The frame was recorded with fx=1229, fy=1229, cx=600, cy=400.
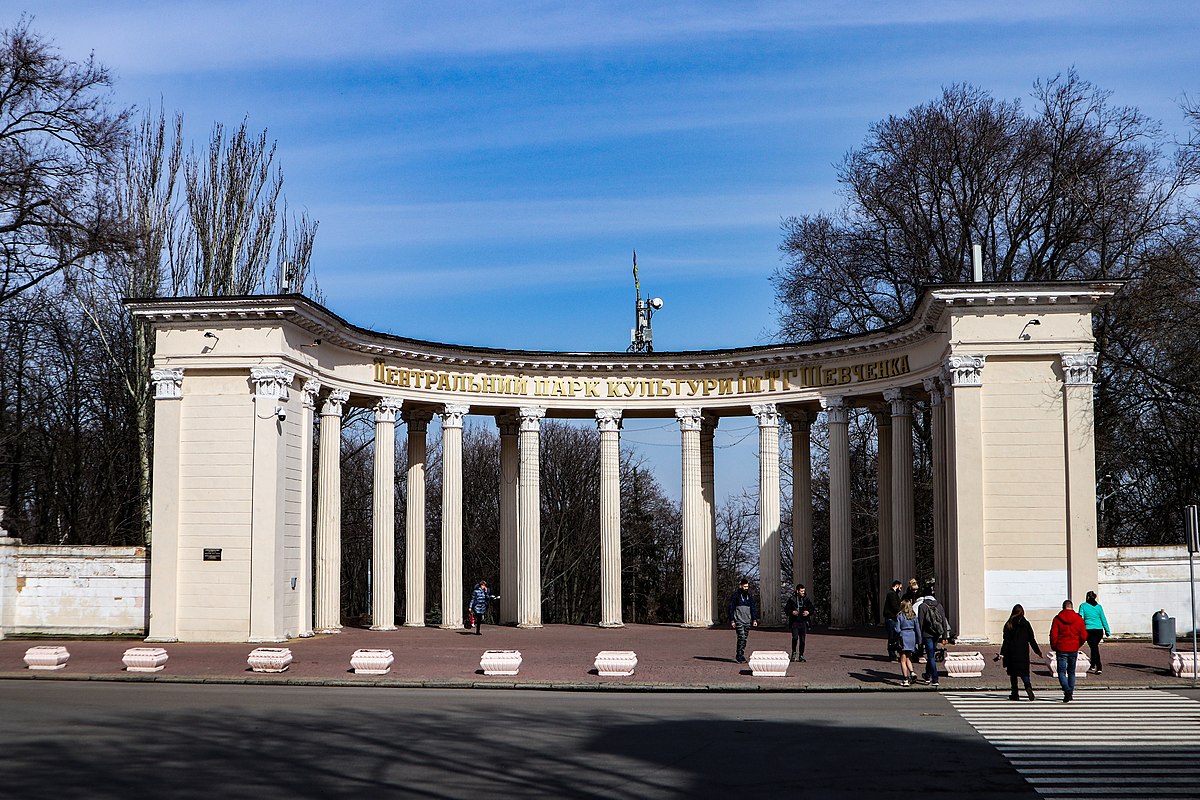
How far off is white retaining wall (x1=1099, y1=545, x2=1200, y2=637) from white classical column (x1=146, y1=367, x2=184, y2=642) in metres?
26.1

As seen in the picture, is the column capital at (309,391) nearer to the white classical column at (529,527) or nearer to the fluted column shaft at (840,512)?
the white classical column at (529,527)

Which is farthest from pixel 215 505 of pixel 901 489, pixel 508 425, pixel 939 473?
pixel 939 473

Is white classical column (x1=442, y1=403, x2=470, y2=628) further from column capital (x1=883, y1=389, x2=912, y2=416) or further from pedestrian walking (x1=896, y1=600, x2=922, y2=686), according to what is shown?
pedestrian walking (x1=896, y1=600, x2=922, y2=686)

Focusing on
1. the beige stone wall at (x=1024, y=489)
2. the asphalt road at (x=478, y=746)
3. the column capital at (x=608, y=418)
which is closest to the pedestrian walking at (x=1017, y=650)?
the asphalt road at (x=478, y=746)

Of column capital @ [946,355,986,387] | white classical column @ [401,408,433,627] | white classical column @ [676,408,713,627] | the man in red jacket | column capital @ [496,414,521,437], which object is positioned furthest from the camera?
Result: column capital @ [496,414,521,437]

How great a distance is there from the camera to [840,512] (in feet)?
139

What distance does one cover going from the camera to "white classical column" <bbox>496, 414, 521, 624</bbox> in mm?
46438

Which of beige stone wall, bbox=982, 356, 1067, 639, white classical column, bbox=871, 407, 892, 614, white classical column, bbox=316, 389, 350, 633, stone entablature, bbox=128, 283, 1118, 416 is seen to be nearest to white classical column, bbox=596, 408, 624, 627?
stone entablature, bbox=128, 283, 1118, 416

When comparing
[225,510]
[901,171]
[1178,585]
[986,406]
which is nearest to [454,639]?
[225,510]

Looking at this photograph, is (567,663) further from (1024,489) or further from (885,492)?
(885,492)

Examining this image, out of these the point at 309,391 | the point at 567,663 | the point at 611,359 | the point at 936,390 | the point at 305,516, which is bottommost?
the point at 567,663

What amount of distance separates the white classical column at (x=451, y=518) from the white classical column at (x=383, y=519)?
223 centimetres

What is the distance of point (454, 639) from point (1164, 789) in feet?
88.3

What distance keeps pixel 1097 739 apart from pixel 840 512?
79.9 ft
